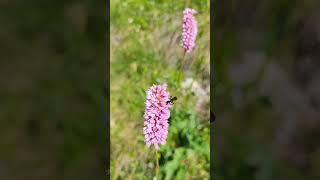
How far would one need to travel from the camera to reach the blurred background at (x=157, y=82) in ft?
3.46

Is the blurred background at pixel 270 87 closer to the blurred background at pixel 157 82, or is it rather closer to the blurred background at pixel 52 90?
the blurred background at pixel 157 82

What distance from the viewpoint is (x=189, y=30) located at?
3.67 ft

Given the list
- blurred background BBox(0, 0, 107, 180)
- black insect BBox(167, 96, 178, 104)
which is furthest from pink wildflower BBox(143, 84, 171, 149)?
blurred background BBox(0, 0, 107, 180)

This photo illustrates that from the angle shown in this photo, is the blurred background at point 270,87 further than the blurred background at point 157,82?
Yes

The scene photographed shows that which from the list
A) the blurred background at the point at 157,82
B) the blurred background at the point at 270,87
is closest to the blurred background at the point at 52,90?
the blurred background at the point at 157,82

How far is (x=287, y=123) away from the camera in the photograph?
1334 mm

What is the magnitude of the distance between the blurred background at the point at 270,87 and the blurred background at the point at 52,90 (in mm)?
291

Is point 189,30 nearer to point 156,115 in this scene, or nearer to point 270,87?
point 156,115

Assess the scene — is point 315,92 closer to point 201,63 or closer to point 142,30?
point 201,63

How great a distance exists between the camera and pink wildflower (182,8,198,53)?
3.64 ft

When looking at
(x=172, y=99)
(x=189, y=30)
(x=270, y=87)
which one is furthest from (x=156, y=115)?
(x=270, y=87)

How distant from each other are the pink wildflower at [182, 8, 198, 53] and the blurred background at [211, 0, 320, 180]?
0.68ft

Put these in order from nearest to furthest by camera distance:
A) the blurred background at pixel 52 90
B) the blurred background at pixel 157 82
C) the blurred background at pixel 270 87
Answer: the blurred background at pixel 157 82 < the blurred background at pixel 52 90 < the blurred background at pixel 270 87

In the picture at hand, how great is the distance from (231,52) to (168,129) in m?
0.31
